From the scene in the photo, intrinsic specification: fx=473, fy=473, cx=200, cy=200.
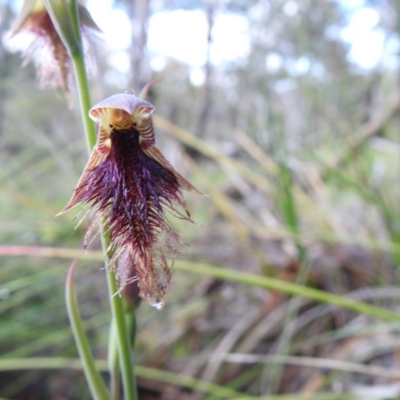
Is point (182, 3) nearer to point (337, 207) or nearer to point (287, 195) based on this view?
point (337, 207)

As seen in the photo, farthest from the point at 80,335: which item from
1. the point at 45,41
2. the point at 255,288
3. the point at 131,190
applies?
the point at 255,288

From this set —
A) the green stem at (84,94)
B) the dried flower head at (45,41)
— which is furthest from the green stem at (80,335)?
the dried flower head at (45,41)

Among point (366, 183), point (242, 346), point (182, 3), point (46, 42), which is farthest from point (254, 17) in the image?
point (46, 42)

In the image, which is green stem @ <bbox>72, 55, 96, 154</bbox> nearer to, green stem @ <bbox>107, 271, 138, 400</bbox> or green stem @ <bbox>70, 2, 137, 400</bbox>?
→ green stem @ <bbox>70, 2, 137, 400</bbox>

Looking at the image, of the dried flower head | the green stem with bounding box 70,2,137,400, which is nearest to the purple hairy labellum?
the green stem with bounding box 70,2,137,400

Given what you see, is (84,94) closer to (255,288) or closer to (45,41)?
(45,41)
